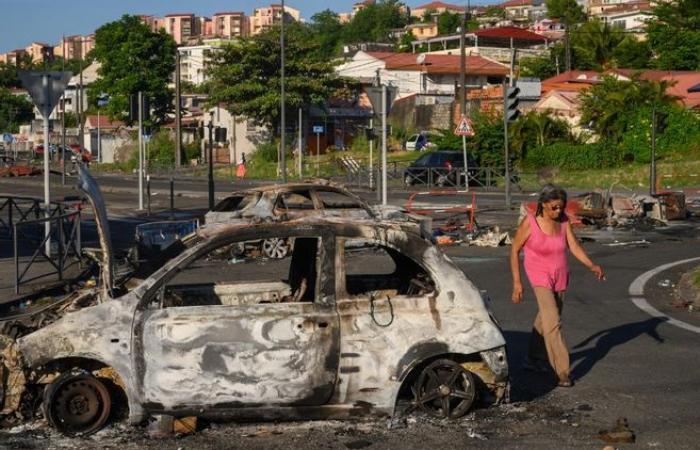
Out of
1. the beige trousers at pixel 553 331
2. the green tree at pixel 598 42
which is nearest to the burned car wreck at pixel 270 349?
the beige trousers at pixel 553 331

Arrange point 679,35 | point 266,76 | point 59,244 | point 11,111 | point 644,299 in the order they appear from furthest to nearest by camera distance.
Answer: point 11,111 < point 679,35 < point 266,76 < point 59,244 < point 644,299

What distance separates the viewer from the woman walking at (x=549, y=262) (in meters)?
8.45

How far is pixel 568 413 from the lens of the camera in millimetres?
7652

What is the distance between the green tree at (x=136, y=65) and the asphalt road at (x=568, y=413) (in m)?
75.9

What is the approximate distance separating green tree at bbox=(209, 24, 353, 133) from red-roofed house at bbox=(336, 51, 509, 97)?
50.3 feet

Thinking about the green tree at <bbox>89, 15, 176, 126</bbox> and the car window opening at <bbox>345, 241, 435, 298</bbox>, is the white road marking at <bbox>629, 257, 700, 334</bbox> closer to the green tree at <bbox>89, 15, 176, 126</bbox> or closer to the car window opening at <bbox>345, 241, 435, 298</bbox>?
the car window opening at <bbox>345, 241, 435, 298</bbox>

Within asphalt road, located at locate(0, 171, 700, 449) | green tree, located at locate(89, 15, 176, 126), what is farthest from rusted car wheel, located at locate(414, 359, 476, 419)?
green tree, located at locate(89, 15, 176, 126)

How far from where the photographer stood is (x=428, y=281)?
24.9ft

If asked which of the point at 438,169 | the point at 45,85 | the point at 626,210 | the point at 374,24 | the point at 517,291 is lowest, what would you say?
the point at 626,210

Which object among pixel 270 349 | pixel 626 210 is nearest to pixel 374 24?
pixel 626 210

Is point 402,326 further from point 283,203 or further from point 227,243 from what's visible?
point 283,203

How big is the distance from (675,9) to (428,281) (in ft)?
240

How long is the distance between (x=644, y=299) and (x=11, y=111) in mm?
115221

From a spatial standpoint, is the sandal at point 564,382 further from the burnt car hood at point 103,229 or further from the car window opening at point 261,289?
the burnt car hood at point 103,229
